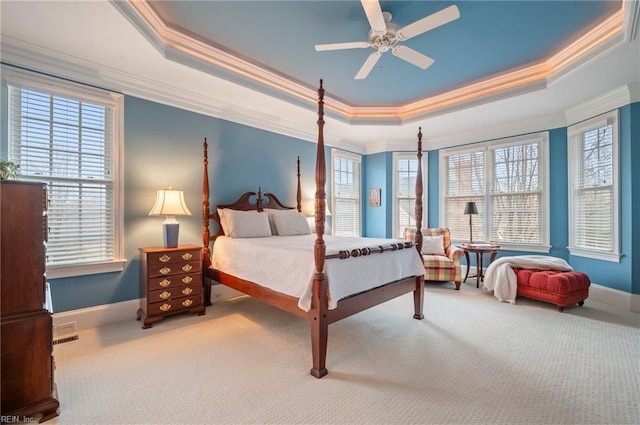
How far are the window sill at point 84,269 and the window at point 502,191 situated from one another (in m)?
5.47

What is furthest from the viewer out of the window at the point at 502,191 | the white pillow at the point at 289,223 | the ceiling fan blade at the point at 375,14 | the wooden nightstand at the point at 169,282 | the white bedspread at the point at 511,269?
the window at the point at 502,191

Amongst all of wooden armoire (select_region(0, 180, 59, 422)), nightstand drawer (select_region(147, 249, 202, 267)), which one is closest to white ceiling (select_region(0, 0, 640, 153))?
wooden armoire (select_region(0, 180, 59, 422))

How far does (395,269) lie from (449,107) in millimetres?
2938

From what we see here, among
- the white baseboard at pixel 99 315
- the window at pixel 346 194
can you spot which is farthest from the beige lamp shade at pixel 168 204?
the window at pixel 346 194

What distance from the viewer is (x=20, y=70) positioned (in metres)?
2.58

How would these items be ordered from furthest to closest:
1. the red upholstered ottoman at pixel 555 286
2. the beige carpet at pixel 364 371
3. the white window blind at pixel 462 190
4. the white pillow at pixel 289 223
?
the white window blind at pixel 462 190 < the white pillow at pixel 289 223 < the red upholstered ottoman at pixel 555 286 < the beige carpet at pixel 364 371

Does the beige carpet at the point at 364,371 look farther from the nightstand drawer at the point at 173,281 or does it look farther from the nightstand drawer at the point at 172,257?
Answer: the nightstand drawer at the point at 172,257

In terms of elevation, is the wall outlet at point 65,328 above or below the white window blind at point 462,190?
below

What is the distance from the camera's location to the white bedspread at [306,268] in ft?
7.30

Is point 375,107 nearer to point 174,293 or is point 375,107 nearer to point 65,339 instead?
point 174,293

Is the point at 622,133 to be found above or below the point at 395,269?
above

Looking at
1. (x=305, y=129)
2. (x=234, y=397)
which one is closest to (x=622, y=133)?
(x=305, y=129)

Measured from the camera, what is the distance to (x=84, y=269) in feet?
9.37

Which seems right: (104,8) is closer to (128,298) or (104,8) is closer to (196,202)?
(196,202)
